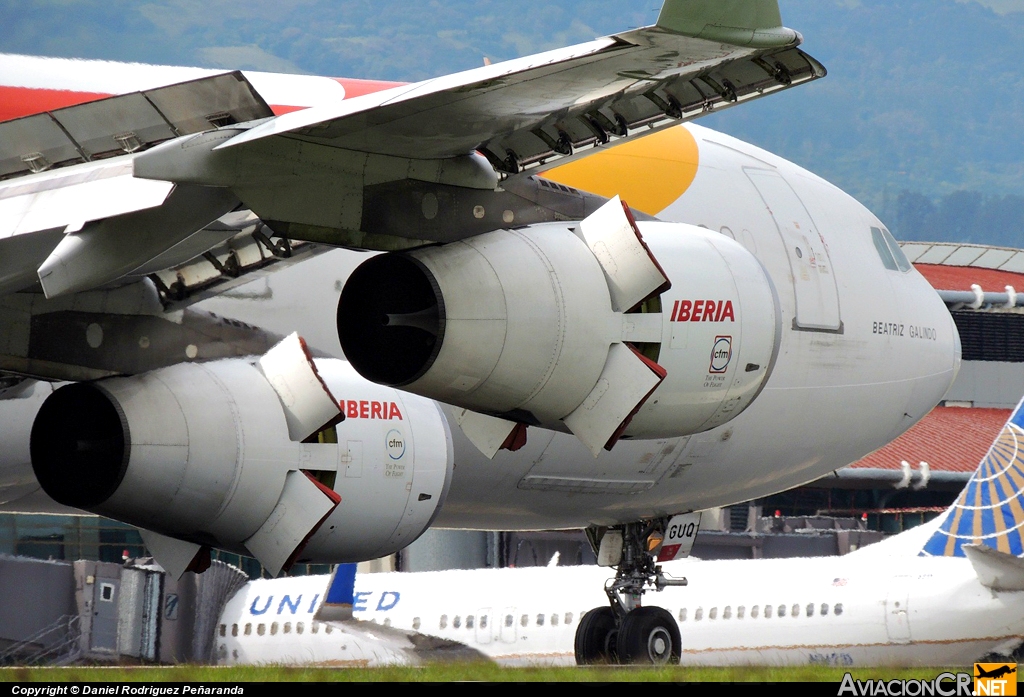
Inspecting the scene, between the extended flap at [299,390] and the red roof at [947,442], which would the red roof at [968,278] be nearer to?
the red roof at [947,442]

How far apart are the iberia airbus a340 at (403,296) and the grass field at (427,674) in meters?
1.02

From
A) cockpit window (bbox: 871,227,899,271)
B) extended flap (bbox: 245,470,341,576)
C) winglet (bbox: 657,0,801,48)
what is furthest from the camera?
cockpit window (bbox: 871,227,899,271)

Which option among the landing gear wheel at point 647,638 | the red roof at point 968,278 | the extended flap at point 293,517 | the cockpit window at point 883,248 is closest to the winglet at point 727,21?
the extended flap at point 293,517

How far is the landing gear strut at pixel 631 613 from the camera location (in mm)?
11562

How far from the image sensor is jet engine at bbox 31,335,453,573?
802cm

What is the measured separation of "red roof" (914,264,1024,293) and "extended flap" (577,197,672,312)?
50003 mm

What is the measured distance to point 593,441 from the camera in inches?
280

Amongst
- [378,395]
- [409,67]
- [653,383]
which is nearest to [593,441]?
[653,383]

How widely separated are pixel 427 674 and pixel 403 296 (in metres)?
2.31

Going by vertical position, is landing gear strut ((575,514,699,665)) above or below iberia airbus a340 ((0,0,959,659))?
below

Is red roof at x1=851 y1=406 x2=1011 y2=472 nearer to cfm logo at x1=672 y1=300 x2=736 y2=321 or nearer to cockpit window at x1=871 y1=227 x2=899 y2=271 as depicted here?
cockpit window at x1=871 y1=227 x2=899 y2=271

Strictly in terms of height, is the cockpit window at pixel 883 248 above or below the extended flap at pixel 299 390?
above

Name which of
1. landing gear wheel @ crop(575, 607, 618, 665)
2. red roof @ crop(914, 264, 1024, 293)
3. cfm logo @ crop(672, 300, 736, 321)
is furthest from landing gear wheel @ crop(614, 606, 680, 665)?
red roof @ crop(914, 264, 1024, 293)

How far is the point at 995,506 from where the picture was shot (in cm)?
2189
